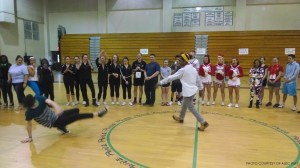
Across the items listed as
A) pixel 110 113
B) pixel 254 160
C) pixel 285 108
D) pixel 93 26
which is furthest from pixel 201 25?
pixel 254 160

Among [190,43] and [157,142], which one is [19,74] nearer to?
[157,142]

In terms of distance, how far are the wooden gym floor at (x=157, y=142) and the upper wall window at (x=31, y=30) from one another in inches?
454

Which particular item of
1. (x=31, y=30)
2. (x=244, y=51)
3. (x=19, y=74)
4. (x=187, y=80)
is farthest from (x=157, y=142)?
(x=31, y=30)

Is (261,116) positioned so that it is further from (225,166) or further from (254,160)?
(225,166)

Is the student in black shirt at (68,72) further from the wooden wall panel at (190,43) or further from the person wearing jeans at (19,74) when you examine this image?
the wooden wall panel at (190,43)

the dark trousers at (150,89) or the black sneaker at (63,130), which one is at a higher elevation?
the dark trousers at (150,89)

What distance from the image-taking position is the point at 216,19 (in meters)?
15.0

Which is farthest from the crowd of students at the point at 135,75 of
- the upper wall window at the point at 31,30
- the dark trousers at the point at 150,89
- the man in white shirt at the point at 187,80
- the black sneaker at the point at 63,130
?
the upper wall window at the point at 31,30

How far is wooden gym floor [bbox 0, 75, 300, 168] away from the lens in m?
3.79

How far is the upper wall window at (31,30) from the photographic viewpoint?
16.5 m

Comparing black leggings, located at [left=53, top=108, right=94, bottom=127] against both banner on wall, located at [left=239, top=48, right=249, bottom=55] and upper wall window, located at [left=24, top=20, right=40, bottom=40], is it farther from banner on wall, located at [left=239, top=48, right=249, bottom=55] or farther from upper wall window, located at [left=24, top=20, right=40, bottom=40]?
upper wall window, located at [left=24, top=20, right=40, bottom=40]

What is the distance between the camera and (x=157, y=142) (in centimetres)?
461

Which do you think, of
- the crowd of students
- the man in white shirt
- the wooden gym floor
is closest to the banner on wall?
the crowd of students

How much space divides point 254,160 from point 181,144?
126 cm
